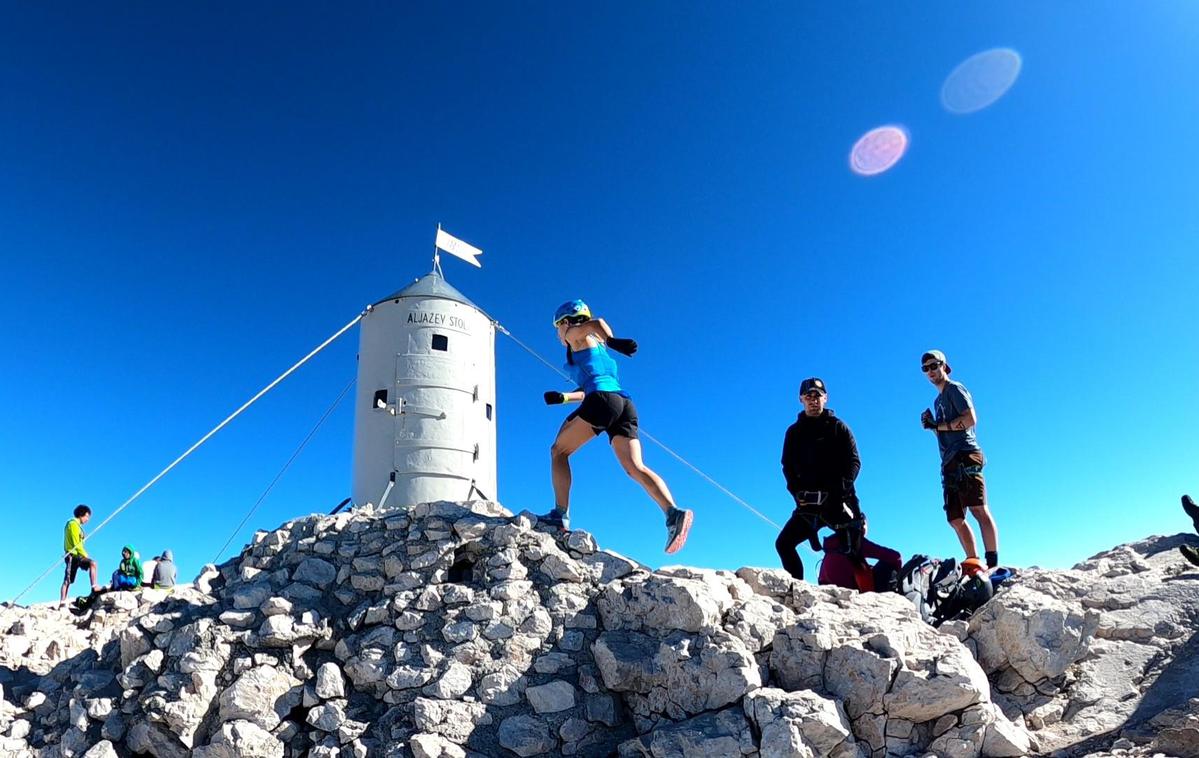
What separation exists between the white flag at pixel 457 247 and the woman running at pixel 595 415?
6.15 m

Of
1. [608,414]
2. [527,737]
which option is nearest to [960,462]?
[608,414]

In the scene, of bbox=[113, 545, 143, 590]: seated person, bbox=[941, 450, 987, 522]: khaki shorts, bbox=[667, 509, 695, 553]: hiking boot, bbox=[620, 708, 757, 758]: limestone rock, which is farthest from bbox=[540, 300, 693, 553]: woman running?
bbox=[113, 545, 143, 590]: seated person

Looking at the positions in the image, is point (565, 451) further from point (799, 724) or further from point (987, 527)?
point (987, 527)

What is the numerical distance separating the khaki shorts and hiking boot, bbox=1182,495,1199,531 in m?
1.75

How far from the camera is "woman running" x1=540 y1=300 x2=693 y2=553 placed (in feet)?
19.6

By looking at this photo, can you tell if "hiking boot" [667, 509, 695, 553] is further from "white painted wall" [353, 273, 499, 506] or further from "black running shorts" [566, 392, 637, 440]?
"white painted wall" [353, 273, 499, 506]

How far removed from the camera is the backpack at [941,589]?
5645 mm

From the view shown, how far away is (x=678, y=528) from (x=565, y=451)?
49.2 inches

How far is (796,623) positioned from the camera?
486 centimetres

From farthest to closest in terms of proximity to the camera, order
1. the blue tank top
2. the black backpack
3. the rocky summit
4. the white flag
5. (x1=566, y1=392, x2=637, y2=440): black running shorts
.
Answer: the white flag, the blue tank top, (x1=566, y1=392, x2=637, y2=440): black running shorts, the black backpack, the rocky summit

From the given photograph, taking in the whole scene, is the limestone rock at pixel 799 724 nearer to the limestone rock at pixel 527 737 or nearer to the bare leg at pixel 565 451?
the limestone rock at pixel 527 737

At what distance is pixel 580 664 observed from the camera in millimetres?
5027

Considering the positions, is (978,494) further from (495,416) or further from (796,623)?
(495,416)

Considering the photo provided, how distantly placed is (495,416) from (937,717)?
297 inches
